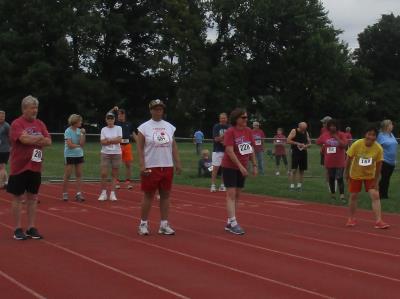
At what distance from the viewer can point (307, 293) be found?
629 cm

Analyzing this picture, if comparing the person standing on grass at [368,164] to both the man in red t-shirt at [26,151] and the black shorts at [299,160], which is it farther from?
the black shorts at [299,160]

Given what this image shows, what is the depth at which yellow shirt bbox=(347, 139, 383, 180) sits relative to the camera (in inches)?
418

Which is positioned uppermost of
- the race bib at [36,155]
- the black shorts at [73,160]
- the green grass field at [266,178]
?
the race bib at [36,155]

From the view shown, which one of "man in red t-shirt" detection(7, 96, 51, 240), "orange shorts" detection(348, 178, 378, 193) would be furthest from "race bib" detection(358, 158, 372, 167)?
"man in red t-shirt" detection(7, 96, 51, 240)

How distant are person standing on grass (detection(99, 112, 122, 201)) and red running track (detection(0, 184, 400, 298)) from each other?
156cm

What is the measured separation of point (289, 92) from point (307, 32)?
20.0 ft

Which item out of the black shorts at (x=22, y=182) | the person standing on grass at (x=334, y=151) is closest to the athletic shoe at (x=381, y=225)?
the person standing on grass at (x=334, y=151)

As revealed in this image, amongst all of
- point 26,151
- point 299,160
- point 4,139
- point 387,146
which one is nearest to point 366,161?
point 387,146

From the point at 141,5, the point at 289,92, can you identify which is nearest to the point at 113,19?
the point at 141,5

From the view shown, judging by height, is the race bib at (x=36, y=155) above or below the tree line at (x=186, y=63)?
below

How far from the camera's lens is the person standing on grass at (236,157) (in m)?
9.85

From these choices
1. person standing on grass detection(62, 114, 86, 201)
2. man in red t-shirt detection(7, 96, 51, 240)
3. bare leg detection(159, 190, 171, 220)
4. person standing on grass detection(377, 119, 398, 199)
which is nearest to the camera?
man in red t-shirt detection(7, 96, 51, 240)

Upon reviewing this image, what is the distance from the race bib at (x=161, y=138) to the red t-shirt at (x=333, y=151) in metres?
5.99

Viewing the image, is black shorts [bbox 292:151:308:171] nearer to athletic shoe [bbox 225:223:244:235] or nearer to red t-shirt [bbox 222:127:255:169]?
red t-shirt [bbox 222:127:255:169]
